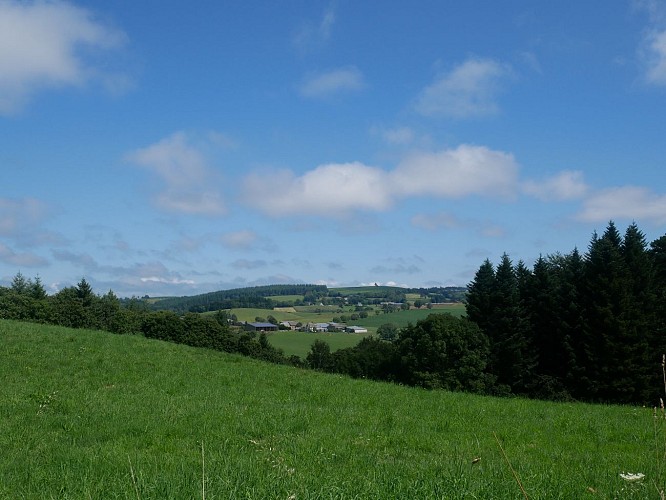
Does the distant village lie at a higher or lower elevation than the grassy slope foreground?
lower

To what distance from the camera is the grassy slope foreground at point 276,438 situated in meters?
5.24

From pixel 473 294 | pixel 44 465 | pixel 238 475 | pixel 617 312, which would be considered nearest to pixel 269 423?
pixel 44 465

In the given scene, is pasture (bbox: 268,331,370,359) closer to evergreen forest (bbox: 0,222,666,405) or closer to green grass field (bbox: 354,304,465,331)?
green grass field (bbox: 354,304,465,331)

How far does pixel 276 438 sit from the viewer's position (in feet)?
29.1

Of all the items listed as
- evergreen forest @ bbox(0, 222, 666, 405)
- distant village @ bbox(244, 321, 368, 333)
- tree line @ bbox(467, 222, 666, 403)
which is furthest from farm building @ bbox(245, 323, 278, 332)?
Answer: tree line @ bbox(467, 222, 666, 403)

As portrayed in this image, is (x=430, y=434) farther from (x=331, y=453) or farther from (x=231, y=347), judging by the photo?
(x=231, y=347)

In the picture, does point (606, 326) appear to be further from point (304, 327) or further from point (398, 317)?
point (398, 317)

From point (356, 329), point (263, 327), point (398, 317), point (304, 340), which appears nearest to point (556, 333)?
point (304, 340)

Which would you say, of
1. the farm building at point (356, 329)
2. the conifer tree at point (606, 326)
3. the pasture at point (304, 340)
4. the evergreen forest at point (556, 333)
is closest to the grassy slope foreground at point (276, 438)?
the evergreen forest at point (556, 333)

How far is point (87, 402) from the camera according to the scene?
1194cm

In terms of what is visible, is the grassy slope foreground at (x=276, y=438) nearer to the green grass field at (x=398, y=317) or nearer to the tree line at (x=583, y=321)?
the tree line at (x=583, y=321)

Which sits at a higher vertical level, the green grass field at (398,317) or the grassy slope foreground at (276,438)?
the grassy slope foreground at (276,438)

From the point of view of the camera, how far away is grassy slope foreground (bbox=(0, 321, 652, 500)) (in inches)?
206

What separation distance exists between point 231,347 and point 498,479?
72404 millimetres
